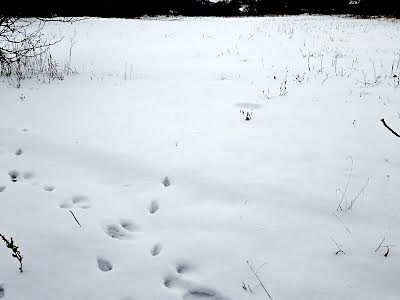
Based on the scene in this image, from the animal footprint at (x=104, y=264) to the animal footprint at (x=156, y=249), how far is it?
0.31m

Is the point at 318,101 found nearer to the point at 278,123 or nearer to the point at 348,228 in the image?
the point at 278,123

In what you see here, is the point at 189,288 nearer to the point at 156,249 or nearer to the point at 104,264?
the point at 156,249

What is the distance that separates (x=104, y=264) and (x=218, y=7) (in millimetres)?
36194

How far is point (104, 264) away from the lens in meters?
2.20

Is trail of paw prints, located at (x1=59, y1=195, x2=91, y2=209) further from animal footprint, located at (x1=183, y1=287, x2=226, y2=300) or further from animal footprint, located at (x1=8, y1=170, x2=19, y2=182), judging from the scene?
animal footprint, located at (x1=183, y1=287, x2=226, y2=300)

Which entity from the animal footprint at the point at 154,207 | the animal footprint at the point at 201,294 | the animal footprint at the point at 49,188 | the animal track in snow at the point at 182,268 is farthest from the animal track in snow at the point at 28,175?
the animal footprint at the point at 201,294

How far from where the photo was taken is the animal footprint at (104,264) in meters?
2.17

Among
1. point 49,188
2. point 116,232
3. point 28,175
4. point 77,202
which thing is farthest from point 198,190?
point 28,175

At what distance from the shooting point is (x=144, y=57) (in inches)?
321

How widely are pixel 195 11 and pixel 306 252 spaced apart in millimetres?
35005

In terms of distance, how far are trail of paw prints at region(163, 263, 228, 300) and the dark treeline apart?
25866mm

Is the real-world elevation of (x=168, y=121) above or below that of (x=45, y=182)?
above

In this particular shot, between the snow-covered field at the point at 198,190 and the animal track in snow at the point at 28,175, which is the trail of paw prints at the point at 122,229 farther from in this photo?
the animal track in snow at the point at 28,175

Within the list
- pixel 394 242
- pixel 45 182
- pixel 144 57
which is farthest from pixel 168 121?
pixel 144 57
